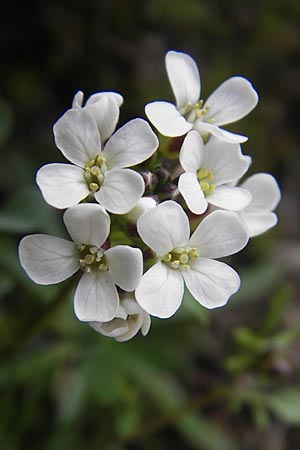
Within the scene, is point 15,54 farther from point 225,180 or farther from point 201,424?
point 201,424

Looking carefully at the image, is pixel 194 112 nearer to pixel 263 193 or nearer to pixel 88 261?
pixel 263 193

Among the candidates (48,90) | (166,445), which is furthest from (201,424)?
(48,90)

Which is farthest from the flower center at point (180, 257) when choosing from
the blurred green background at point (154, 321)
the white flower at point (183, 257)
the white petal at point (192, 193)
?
the blurred green background at point (154, 321)

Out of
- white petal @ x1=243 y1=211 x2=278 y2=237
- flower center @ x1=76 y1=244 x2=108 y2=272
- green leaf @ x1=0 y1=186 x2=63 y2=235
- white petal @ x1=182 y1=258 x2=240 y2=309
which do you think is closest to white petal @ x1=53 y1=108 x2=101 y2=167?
flower center @ x1=76 y1=244 x2=108 y2=272

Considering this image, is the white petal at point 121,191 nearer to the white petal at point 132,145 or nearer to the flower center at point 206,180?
the white petal at point 132,145

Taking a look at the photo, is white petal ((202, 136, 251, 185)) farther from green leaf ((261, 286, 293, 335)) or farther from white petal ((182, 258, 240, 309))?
green leaf ((261, 286, 293, 335))

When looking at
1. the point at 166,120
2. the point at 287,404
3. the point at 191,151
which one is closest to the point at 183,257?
the point at 191,151
